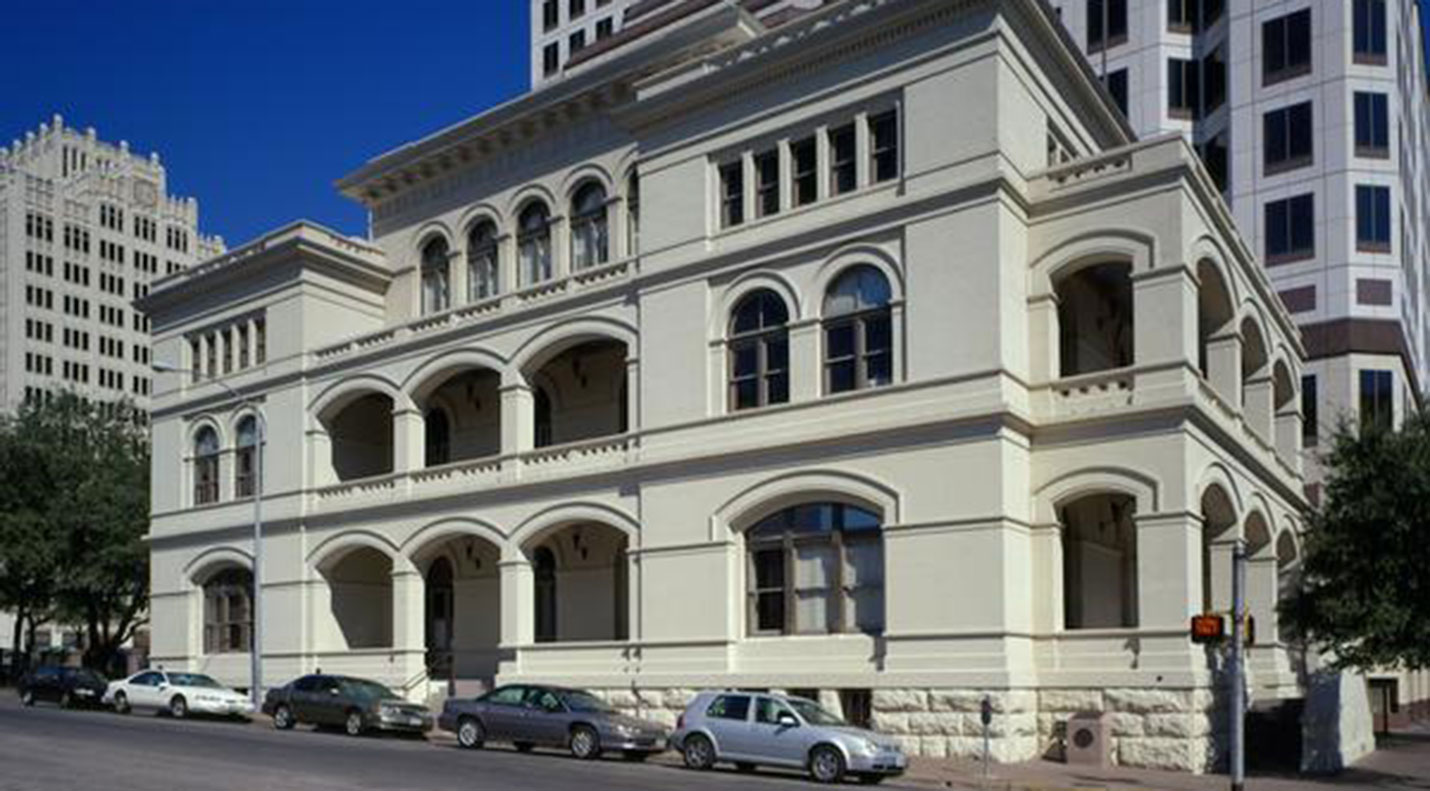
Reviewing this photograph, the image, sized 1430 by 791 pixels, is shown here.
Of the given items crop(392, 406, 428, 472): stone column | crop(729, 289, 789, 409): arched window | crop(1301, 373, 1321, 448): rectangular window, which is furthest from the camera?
crop(1301, 373, 1321, 448): rectangular window

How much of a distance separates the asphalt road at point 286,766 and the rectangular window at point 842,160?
1196 centimetres

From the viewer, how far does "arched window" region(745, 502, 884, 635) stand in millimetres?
28297

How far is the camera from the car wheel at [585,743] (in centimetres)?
2569

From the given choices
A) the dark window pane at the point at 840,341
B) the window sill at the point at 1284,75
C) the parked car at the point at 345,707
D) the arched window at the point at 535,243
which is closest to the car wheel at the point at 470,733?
the parked car at the point at 345,707

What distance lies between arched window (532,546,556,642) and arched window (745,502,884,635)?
28.5 ft

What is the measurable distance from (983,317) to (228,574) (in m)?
25.5

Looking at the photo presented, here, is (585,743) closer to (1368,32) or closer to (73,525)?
(73,525)

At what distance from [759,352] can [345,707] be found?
37.3ft

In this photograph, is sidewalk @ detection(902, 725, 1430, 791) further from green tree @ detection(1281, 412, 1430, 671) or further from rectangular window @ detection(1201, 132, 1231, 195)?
rectangular window @ detection(1201, 132, 1231, 195)

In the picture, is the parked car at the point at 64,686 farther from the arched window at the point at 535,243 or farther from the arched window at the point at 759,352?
the arched window at the point at 759,352

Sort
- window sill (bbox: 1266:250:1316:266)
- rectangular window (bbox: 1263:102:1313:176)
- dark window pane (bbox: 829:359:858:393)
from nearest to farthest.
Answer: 1. dark window pane (bbox: 829:359:858:393)
2. window sill (bbox: 1266:250:1316:266)
3. rectangular window (bbox: 1263:102:1313:176)

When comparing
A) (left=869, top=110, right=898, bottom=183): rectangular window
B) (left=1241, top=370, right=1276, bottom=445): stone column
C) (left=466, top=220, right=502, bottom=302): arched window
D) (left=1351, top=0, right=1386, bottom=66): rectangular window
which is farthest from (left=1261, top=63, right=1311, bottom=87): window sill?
(left=466, top=220, right=502, bottom=302): arched window

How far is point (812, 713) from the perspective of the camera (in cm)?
2359

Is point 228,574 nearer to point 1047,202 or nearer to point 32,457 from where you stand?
point 32,457
